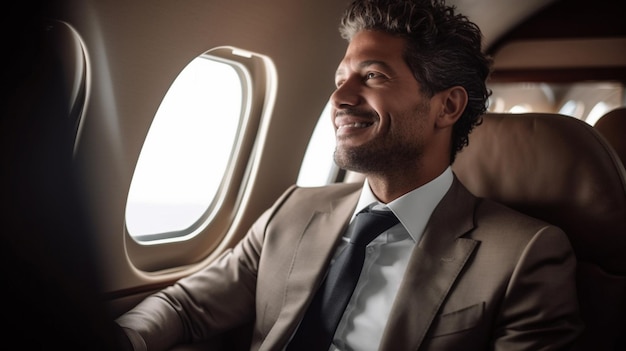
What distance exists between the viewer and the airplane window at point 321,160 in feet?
12.2

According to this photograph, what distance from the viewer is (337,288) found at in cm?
162

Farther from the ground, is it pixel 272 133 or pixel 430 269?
pixel 272 133

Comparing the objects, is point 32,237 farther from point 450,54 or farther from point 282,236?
point 450,54

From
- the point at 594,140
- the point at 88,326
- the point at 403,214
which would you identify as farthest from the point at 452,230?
the point at 88,326

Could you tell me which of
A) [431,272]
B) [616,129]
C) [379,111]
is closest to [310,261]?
[431,272]

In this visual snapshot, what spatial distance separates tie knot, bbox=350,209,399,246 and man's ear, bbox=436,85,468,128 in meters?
0.41

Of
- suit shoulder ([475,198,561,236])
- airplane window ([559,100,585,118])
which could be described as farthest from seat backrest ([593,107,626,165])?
airplane window ([559,100,585,118])

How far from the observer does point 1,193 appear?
460 millimetres

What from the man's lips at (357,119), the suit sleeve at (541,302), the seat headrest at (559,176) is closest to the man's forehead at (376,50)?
the man's lips at (357,119)

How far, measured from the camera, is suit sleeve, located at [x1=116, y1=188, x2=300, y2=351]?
1.62m

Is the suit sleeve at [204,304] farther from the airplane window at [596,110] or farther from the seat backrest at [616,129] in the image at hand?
the airplane window at [596,110]

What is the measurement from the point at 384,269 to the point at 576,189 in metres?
0.63

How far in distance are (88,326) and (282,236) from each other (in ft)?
4.58

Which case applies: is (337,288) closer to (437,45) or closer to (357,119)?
(357,119)
